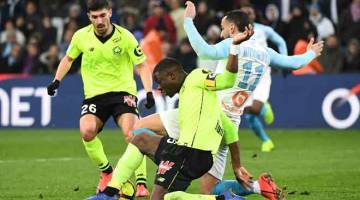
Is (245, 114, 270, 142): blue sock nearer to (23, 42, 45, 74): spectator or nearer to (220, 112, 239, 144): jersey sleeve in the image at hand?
(220, 112, 239, 144): jersey sleeve

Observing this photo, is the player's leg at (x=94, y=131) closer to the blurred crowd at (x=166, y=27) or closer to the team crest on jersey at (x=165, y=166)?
the team crest on jersey at (x=165, y=166)

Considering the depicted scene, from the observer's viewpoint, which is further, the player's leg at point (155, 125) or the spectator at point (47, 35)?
the spectator at point (47, 35)

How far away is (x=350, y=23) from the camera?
23938mm

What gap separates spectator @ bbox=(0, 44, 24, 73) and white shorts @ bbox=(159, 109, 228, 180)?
14.0m

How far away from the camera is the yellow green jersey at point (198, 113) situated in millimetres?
9953

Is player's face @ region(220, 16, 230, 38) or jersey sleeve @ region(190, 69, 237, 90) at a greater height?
player's face @ region(220, 16, 230, 38)

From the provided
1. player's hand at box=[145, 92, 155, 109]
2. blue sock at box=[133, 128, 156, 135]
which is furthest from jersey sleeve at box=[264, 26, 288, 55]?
blue sock at box=[133, 128, 156, 135]

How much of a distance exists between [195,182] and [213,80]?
3701mm

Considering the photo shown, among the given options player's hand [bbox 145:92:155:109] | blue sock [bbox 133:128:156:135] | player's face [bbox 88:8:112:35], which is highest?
player's face [bbox 88:8:112:35]

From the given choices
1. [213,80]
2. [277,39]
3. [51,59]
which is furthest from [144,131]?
[51,59]

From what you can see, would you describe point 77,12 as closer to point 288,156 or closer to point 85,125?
point 288,156

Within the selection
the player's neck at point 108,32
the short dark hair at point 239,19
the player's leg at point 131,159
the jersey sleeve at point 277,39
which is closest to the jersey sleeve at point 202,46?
the short dark hair at point 239,19

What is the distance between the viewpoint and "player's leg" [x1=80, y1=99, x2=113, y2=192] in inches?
473

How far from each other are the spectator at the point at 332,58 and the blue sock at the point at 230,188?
12.7 metres
